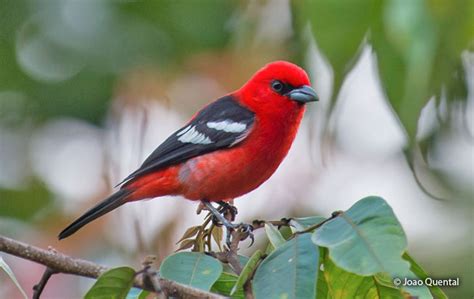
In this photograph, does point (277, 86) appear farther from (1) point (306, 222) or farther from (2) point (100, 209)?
(1) point (306, 222)

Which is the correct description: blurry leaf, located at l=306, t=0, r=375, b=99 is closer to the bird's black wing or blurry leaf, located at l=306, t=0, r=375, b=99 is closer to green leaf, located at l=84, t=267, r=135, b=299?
green leaf, located at l=84, t=267, r=135, b=299

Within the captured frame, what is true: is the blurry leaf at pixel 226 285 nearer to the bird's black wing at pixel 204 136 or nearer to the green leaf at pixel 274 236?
the green leaf at pixel 274 236

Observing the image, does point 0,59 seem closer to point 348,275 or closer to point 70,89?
point 70,89

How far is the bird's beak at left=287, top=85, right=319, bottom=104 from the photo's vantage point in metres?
3.98

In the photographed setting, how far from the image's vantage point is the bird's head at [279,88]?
4.08 m

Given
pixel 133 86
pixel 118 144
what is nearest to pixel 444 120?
pixel 118 144

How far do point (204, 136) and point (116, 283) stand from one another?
2.15m

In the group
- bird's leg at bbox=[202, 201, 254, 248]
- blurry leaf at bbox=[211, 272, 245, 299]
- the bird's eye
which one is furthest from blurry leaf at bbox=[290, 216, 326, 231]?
the bird's eye

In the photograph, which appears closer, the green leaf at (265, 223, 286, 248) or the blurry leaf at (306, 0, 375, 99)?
the green leaf at (265, 223, 286, 248)

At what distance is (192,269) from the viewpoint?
85.2 inches

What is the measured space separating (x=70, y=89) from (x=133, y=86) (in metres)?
0.41

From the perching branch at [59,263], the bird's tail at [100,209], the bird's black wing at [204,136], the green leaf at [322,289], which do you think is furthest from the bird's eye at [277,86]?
the perching branch at [59,263]

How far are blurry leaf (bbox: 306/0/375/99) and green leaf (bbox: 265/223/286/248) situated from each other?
0.54 m

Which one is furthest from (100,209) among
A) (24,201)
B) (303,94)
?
(24,201)
